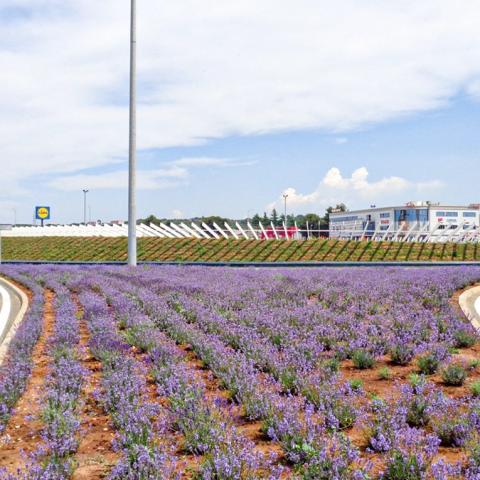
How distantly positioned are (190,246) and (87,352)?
32.7 meters

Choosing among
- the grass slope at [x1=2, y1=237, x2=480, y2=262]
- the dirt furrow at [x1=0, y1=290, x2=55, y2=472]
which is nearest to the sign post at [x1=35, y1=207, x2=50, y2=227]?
the grass slope at [x1=2, y1=237, x2=480, y2=262]

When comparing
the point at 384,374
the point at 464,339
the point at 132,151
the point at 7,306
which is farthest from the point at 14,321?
the point at 132,151

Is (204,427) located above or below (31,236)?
below

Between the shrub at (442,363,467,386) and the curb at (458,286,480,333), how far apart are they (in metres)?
3.14

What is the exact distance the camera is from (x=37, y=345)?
8.77 m

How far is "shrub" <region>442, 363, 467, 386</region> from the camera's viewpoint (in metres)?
6.06

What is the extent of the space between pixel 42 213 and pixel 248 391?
227 feet

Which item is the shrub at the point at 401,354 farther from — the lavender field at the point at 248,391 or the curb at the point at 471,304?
the curb at the point at 471,304

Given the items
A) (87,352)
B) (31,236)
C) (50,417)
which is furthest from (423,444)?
(31,236)

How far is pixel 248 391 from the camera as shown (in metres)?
5.35

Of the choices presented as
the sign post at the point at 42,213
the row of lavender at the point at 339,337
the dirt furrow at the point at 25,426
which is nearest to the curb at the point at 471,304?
the row of lavender at the point at 339,337

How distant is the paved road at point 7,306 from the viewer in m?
→ 11.4

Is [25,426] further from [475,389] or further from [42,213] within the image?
[42,213]

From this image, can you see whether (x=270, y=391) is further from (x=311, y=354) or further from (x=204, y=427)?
(x=311, y=354)
